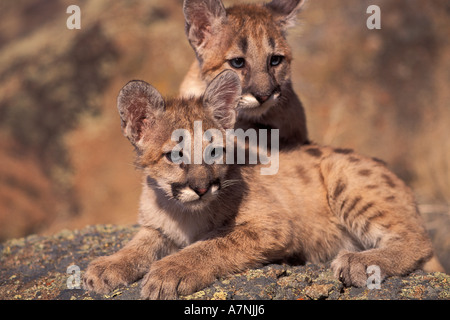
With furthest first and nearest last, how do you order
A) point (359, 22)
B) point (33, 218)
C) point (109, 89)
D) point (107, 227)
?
1. point (359, 22)
2. point (109, 89)
3. point (33, 218)
4. point (107, 227)

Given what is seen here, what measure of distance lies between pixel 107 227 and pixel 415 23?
36.0 feet

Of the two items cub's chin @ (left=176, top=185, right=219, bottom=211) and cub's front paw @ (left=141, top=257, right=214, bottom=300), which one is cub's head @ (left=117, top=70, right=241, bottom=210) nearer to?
cub's chin @ (left=176, top=185, right=219, bottom=211)

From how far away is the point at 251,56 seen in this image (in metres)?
6.12

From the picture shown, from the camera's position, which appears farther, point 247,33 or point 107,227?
point 107,227

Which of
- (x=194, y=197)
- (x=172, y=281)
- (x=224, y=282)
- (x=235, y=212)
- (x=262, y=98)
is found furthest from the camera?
(x=262, y=98)

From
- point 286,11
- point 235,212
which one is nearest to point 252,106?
point 235,212

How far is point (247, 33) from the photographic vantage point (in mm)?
6234

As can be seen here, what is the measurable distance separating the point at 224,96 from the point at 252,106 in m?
0.83

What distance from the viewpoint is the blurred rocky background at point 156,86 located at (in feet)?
39.8

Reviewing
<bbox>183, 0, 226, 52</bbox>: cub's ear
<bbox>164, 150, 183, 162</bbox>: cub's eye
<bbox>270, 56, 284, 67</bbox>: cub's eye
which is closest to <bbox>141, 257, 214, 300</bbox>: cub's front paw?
<bbox>164, 150, 183, 162</bbox>: cub's eye

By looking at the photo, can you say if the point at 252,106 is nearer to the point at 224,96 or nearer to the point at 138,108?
the point at 224,96

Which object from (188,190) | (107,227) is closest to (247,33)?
(188,190)

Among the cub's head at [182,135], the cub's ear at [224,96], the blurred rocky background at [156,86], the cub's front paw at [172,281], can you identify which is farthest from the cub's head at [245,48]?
the blurred rocky background at [156,86]

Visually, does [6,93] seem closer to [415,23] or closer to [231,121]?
[231,121]
